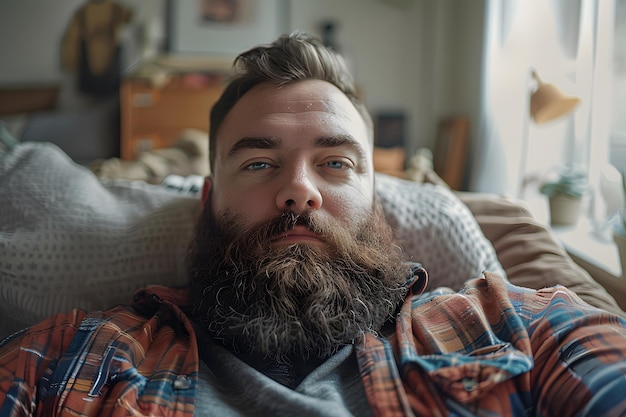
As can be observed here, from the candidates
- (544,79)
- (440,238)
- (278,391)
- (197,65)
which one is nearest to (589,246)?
(440,238)

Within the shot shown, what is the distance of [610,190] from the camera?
176 cm

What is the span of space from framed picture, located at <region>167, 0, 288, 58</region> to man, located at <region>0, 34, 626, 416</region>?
9.93ft

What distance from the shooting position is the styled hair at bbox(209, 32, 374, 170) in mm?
1124

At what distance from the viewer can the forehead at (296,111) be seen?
1035mm

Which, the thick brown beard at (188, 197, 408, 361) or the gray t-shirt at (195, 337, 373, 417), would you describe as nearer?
the gray t-shirt at (195, 337, 373, 417)

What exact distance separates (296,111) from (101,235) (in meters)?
0.48

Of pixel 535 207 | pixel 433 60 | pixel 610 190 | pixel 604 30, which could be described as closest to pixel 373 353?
pixel 610 190

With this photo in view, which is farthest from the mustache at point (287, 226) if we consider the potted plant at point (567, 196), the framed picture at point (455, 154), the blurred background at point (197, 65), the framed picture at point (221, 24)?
the framed picture at point (221, 24)

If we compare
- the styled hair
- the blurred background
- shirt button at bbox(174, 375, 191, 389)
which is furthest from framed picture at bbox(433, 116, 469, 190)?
shirt button at bbox(174, 375, 191, 389)

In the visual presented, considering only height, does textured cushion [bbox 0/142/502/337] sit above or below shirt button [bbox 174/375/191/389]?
above

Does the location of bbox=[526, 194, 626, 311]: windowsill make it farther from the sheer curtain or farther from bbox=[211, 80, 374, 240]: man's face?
bbox=[211, 80, 374, 240]: man's face

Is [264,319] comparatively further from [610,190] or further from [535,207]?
[535,207]

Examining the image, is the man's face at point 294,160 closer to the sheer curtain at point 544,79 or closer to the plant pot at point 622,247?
the plant pot at point 622,247

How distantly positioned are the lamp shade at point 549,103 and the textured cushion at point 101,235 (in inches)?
24.9
